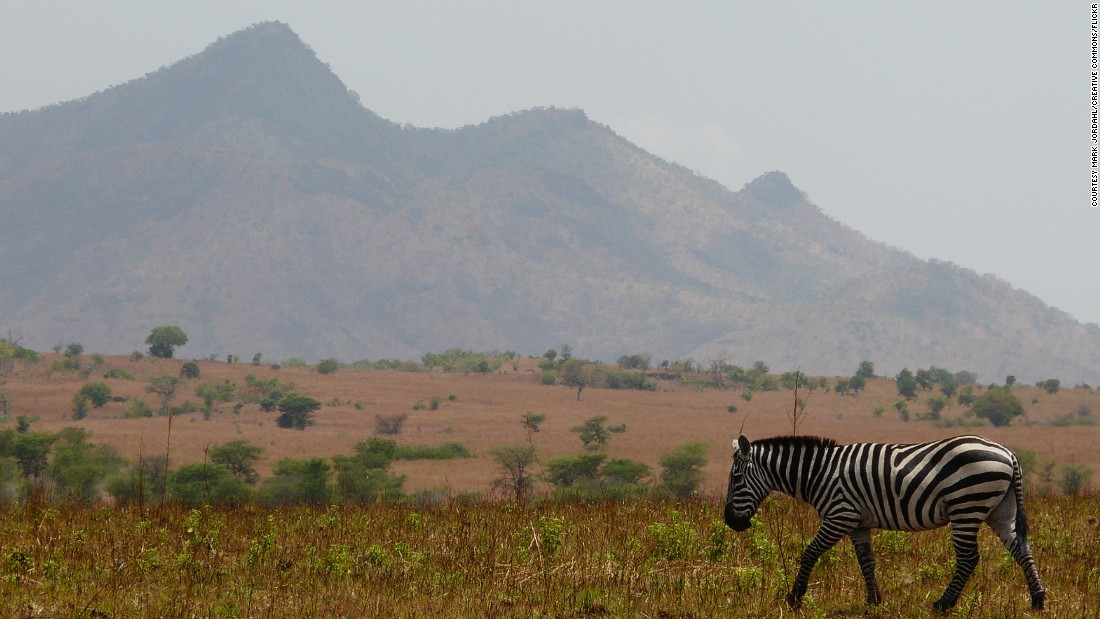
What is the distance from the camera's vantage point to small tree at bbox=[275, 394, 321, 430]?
303 feet

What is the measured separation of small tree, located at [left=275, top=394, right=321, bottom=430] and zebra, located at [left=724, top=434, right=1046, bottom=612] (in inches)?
3349

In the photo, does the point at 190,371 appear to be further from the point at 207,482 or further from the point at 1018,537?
the point at 1018,537

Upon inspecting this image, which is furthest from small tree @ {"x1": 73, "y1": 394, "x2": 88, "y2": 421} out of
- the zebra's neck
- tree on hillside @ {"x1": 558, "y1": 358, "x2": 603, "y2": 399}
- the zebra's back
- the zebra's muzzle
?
the zebra's back

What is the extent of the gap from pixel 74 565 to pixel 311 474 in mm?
43561

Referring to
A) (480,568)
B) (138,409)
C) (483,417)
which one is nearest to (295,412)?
(138,409)

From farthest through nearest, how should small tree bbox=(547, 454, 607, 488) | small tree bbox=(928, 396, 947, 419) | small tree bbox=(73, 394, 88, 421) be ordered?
1. small tree bbox=(928, 396, 947, 419)
2. small tree bbox=(73, 394, 88, 421)
3. small tree bbox=(547, 454, 607, 488)

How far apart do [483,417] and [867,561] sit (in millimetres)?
90423

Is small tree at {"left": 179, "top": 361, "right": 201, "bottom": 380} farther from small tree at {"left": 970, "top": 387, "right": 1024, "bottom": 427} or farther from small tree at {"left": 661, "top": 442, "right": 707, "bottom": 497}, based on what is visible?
small tree at {"left": 970, "top": 387, "right": 1024, "bottom": 427}

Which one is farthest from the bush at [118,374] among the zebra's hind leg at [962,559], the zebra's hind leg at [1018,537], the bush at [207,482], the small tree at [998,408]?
the zebra's hind leg at [1018,537]

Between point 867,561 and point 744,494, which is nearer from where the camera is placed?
point 867,561

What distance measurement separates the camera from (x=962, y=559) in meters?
9.57

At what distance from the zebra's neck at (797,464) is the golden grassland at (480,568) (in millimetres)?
941

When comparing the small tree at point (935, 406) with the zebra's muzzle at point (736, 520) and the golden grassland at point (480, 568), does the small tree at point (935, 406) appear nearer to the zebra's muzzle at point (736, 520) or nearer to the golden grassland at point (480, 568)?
the golden grassland at point (480, 568)

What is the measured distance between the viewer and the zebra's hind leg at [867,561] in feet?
32.9
